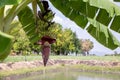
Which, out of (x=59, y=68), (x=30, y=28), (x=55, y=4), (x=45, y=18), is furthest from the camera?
(x=59, y=68)

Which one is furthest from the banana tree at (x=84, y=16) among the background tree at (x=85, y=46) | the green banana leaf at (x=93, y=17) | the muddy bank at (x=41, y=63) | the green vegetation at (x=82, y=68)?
the background tree at (x=85, y=46)

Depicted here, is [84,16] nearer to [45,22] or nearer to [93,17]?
[93,17]

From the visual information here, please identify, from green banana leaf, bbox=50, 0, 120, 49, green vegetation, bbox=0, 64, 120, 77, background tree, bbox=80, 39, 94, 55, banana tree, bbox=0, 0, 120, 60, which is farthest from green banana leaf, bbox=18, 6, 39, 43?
background tree, bbox=80, 39, 94, 55

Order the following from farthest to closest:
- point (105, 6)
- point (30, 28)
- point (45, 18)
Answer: point (30, 28)
point (45, 18)
point (105, 6)

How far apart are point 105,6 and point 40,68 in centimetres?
1575

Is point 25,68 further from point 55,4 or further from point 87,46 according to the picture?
point 87,46

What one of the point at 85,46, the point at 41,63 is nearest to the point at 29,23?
the point at 41,63

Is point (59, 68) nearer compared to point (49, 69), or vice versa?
point (49, 69)

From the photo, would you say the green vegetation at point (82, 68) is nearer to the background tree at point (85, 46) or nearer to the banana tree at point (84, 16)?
the banana tree at point (84, 16)

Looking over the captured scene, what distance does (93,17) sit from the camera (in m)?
2.27

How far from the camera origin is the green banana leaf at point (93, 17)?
7.14 feet

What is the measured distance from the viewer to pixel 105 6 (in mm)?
1947

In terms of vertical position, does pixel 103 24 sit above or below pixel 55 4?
below

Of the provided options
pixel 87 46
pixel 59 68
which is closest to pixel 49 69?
pixel 59 68
